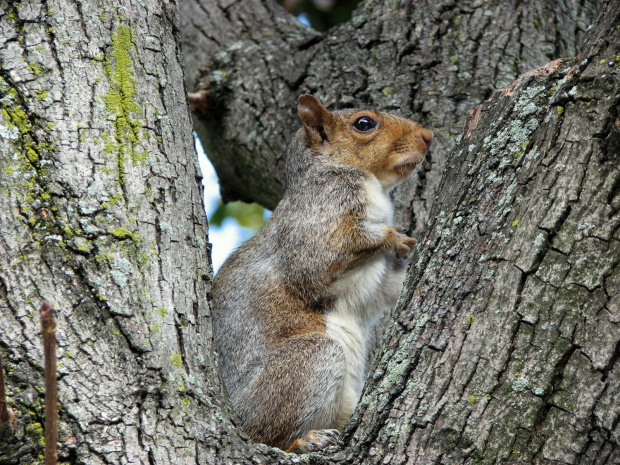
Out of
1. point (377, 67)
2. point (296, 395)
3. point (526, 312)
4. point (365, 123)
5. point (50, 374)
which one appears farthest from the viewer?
point (377, 67)

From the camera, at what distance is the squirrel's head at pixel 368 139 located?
4332mm

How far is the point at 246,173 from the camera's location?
18.4ft

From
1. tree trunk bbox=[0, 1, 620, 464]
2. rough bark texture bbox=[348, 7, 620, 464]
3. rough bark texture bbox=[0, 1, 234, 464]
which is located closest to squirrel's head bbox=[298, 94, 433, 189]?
tree trunk bbox=[0, 1, 620, 464]

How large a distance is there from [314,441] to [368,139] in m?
1.98

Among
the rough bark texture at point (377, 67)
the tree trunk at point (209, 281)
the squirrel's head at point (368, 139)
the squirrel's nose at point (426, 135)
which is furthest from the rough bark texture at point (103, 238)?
the rough bark texture at point (377, 67)

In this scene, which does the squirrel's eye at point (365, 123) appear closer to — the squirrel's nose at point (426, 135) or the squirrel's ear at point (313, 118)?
the squirrel's ear at point (313, 118)

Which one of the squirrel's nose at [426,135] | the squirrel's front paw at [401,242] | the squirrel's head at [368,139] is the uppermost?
the squirrel's nose at [426,135]

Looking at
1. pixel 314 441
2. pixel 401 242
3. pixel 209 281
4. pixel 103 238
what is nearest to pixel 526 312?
pixel 209 281

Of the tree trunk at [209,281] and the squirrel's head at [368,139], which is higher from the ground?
the squirrel's head at [368,139]

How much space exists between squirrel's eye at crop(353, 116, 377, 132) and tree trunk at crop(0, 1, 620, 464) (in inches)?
61.5

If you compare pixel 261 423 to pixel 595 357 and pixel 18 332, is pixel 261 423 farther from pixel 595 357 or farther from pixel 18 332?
pixel 595 357

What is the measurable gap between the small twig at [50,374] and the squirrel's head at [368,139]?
301 centimetres

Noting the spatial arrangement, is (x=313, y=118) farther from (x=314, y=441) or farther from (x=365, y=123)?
(x=314, y=441)

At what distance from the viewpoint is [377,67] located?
193 inches
